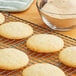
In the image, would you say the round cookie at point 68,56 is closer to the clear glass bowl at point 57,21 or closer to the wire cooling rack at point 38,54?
the wire cooling rack at point 38,54

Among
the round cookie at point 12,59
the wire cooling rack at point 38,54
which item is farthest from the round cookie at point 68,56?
the round cookie at point 12,59

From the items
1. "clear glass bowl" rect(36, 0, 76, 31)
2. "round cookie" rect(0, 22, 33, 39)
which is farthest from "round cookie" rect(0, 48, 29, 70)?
"clear glass bowl" rect(36, 0, 76, 31)

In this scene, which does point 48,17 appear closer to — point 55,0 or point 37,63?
point 55,0

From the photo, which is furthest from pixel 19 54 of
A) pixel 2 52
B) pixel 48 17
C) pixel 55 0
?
pixel 55 0

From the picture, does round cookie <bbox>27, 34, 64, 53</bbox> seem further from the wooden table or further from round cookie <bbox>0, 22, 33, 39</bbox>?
the wooden table

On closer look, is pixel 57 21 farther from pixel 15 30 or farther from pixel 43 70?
pixel 43 70

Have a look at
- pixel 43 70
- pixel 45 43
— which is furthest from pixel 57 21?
pixel 43 70
